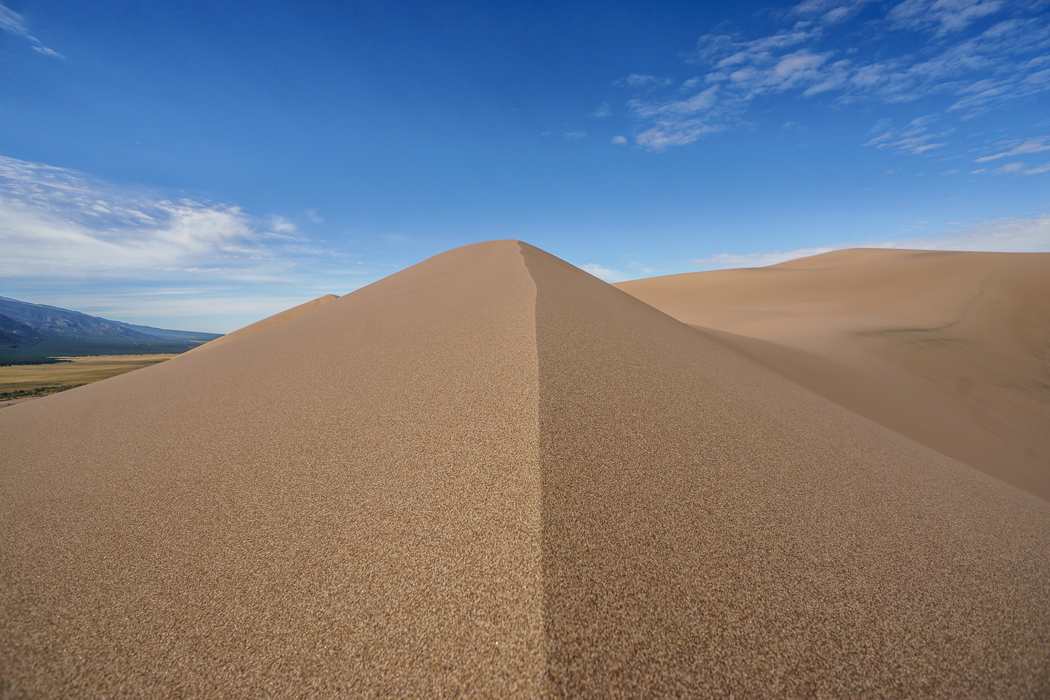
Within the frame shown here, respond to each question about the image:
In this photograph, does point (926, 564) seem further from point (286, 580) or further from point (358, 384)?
point (358, 384)

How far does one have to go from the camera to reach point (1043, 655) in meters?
1.58

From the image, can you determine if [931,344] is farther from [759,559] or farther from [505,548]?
[505,548]

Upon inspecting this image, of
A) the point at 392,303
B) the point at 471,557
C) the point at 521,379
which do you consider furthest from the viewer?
the point at 392,303

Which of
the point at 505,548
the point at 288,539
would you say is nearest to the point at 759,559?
the point at 505,548

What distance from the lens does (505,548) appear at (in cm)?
158

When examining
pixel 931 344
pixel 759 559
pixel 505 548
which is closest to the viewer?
pixel 505 548

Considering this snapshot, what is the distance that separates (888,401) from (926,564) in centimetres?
519

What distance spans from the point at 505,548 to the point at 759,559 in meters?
1.06

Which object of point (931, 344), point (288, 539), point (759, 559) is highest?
point (931, 344)

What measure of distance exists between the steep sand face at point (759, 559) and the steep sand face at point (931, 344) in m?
2.96

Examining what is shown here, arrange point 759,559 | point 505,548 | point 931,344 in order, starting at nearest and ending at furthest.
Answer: point 505,548
point 759,559
point 931,344

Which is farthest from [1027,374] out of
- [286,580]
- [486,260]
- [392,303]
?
[286,580]

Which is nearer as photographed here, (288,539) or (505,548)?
(505,548)

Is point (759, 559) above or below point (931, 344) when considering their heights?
below
